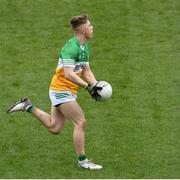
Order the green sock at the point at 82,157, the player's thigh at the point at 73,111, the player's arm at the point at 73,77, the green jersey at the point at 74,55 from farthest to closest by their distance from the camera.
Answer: the green sock at the point at 82,157 → the player's thigh at the point at 73,111 → the green jersey at the point at 74,55 → the player's arm at the point at 73,77

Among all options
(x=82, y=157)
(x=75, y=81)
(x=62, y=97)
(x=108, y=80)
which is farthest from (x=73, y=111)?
(x=108, y=80)

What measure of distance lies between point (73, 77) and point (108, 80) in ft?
14.8

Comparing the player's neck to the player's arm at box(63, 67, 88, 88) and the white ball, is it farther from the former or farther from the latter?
the white ball

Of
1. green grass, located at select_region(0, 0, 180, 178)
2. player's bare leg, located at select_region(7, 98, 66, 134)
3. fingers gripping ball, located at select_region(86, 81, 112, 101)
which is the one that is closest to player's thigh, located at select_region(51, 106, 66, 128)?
player's bare leg, located at select_region(7, 98, 66, 134)

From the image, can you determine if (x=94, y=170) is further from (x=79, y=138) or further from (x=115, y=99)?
(x=115, y=99)

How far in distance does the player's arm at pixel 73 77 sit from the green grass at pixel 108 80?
123 cm

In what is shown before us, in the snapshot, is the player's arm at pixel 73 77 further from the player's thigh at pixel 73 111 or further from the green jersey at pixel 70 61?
the player's thigh at pixel 73 111

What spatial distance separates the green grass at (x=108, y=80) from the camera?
10242 mm

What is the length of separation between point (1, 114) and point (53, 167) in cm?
250

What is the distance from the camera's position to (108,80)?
1402 centimetres

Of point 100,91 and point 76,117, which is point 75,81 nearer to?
point 100,91

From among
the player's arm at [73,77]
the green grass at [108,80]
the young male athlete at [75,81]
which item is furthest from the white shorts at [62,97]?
the green grass at [108,80]

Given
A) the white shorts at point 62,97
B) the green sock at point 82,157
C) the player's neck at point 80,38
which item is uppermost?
the player's neck at point 80,38

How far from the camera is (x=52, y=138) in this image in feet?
36.8
